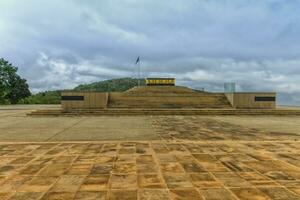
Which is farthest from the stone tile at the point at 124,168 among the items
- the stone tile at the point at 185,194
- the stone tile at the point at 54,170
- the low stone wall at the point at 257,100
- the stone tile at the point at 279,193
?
the low stone wall at the point at 257,100

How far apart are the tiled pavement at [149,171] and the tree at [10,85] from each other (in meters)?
39.1

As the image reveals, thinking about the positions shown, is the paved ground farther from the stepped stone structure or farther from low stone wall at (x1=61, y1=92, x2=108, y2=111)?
low stone wall at (x1=61, y1=92, x2=108, y2=111)

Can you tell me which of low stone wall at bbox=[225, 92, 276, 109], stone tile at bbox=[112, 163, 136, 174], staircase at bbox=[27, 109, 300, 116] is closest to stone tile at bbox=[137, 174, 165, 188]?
stone tile at bbox=[112, 163, 136, 174]

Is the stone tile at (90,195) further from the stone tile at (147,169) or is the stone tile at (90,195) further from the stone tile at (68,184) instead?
the stone tile at (147,169)

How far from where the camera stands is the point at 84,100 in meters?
21.4

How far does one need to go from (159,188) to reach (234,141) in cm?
445

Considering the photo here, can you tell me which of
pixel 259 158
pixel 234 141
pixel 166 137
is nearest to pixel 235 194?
pixel 259 158

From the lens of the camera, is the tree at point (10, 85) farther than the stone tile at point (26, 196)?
Yes

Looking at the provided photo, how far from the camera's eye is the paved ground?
3883 millimetres

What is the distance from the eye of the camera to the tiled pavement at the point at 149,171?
12.7ft

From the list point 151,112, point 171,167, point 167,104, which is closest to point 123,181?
point 171,167

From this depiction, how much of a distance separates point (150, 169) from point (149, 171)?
0.40 feet

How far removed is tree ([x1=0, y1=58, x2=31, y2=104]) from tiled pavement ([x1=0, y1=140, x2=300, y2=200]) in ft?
128

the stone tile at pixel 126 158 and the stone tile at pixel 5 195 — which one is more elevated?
the stone tile at pixel 126 158
